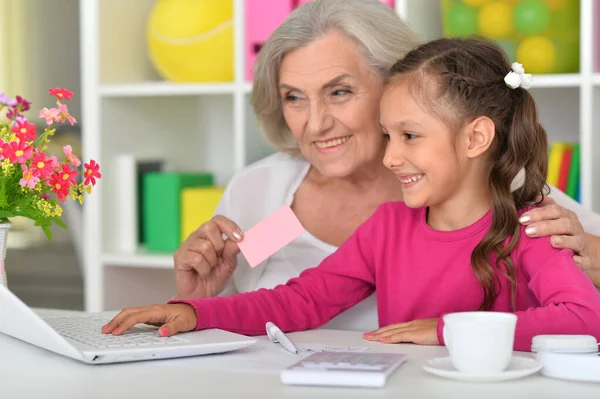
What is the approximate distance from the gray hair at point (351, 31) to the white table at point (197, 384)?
84cm

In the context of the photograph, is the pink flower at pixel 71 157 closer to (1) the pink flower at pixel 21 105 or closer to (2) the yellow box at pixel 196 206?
(1) the pink flower at pixel 21 105

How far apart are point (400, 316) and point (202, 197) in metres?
1.25

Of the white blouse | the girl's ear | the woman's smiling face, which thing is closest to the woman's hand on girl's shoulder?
the girl's ear

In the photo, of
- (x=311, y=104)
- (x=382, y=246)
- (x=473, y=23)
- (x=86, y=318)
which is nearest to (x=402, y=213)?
(x=382, y=246)

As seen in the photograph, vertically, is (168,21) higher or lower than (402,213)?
higher

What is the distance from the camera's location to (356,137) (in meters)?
1.86

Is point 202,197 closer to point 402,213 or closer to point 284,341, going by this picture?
point 402,213

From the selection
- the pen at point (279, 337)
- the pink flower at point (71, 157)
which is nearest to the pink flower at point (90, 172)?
the pink flower at point (71, 157)

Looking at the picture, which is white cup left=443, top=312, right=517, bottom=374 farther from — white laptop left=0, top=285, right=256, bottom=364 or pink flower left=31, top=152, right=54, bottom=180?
pink flower left=31, top=152, right=54, bottom=180

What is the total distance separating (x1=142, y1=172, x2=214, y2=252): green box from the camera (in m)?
2.77

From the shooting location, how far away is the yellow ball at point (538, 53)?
7.49ft

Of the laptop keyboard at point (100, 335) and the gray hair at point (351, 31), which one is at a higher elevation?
the gray hair at point (351, 31)

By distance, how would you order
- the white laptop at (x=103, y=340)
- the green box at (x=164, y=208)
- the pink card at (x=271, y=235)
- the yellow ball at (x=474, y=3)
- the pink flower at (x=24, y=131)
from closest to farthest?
the white laptop at (x=103, y=340) → the pink flower at (x=24, y=131) → the pink card at (x=271, y=235) → the yellow ball at (x=474, y=3) → the green box at (x=164, y=208)

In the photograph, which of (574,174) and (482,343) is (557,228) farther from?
(574,174)
